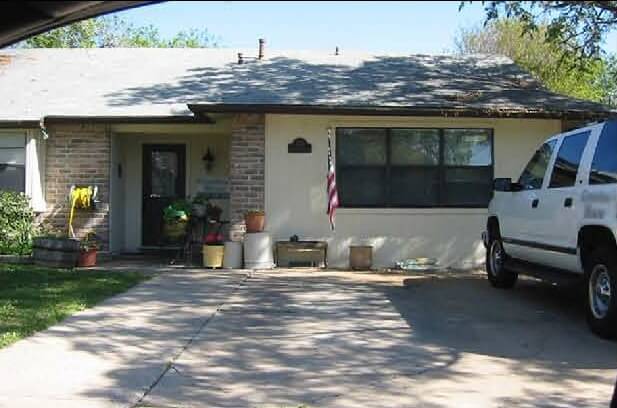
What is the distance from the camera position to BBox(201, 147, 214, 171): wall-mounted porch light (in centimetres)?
1541

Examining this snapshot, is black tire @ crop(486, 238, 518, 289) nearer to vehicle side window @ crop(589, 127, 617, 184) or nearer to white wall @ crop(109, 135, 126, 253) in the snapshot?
vehicle side window @ crop(589, 127, 617, 184)

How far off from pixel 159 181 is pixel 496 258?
7921 millimetres

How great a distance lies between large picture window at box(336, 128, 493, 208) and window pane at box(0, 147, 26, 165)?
20.2 ft

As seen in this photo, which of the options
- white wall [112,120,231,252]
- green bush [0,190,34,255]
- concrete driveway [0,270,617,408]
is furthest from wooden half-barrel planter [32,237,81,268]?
concrete driveway [0,270,617,408]

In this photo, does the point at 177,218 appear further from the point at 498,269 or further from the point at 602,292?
the point at 602,292

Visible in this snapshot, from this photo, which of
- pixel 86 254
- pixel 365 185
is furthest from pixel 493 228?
pixel 86 254

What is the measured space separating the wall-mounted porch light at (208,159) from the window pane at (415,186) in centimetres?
413

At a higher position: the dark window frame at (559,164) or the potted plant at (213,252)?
the dark window frame at (559,164)

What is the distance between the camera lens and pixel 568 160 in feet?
27.1

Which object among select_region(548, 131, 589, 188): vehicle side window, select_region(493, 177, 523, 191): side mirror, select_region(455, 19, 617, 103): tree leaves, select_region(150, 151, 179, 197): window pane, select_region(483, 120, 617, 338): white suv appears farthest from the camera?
select_region(455, 19, 617, 103): tree leaves

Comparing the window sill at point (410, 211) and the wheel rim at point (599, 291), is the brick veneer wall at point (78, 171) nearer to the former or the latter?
the window sill at point (410, 211)

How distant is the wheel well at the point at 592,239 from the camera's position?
23.6 ft

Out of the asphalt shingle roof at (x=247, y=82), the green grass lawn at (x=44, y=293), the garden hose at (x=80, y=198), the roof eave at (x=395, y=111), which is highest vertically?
the asphalt shingle roof at (x=247, y=82)

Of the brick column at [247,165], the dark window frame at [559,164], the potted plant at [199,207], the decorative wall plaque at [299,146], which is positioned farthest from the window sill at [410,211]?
the dark window frame at [559,164]
